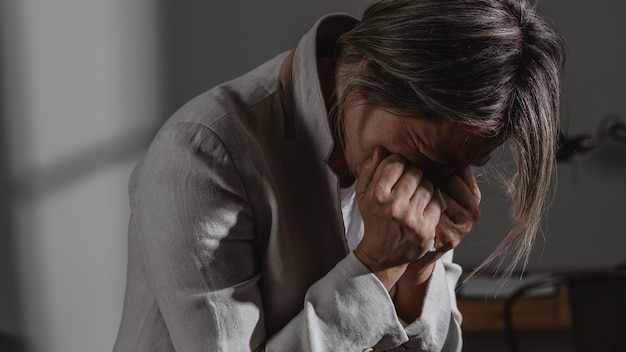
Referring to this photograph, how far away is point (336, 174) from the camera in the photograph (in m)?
0.98

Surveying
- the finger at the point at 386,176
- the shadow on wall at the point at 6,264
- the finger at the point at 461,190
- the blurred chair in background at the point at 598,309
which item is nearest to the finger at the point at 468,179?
the finger at the point at 461,190

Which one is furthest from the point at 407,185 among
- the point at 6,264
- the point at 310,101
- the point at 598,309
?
the point at 6,264

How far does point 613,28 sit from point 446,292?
1.48 metres

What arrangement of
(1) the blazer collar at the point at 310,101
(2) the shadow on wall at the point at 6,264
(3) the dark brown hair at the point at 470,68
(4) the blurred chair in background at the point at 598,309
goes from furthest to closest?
(2) the shadow on wall at the point at 6,264
(4) the blurred chair in background at the point at 598,309
(1) the blazer collar at the point at 310,101
(3) the dark brown hair at the point at 470,68

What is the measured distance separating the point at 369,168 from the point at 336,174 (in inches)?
2.8

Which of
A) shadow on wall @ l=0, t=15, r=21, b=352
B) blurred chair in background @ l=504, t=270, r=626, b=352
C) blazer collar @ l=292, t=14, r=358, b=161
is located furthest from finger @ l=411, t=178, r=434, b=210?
shadow on wall @ l=0, t=15, r=21, b=352

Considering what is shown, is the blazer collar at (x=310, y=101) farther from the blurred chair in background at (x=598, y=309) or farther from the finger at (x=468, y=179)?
the blurred chair in background at (x=598, y=309)

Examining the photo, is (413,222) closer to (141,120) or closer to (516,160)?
(516,160)

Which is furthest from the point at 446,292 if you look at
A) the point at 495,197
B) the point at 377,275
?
the point at 495,197

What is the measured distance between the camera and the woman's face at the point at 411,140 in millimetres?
862

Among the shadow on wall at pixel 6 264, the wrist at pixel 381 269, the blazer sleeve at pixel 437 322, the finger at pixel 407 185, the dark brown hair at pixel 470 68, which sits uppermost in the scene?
the dark brown hair at pixel 470 68

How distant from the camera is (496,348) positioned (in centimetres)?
234

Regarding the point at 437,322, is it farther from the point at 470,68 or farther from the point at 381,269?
the point at 470,68

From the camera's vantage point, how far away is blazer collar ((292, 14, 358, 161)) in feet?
3.02
